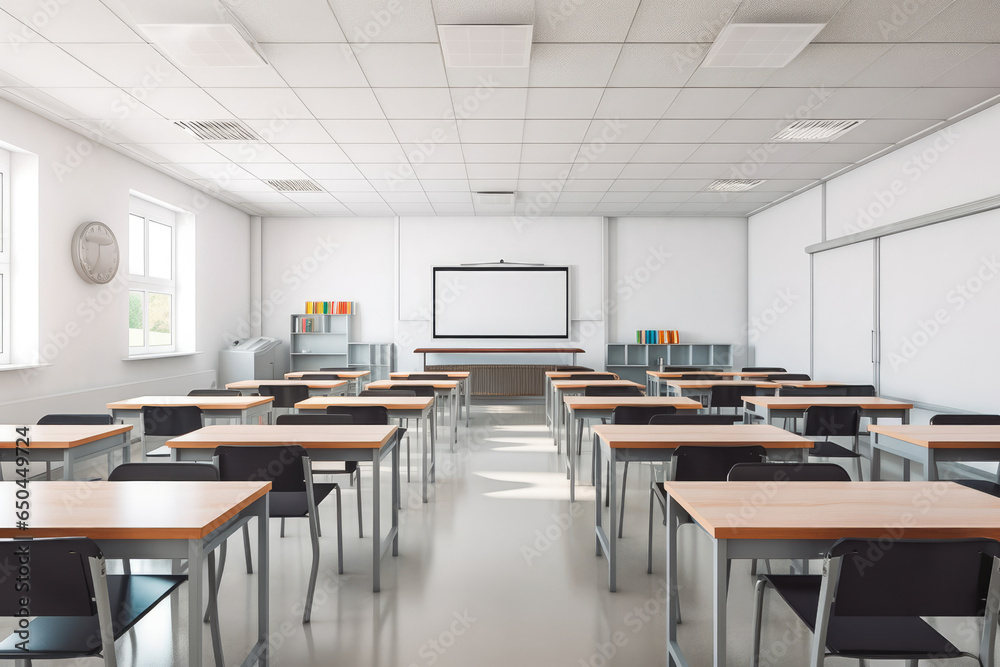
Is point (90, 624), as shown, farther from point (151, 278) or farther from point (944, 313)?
point (151, 278)

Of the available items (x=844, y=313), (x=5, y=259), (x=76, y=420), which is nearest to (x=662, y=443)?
(x=76, y=420)

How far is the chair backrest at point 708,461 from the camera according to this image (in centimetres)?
251

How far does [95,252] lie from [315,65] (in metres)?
3.29

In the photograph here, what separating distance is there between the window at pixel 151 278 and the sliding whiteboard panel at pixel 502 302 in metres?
3.92

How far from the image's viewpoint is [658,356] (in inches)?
385

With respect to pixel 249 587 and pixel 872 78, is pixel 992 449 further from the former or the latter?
pixel 249 587

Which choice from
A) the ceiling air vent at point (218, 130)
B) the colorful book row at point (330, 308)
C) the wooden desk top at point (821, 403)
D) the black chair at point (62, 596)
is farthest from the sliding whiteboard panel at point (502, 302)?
the black chair at point (62, 596)

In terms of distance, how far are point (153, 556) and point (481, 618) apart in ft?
4.46

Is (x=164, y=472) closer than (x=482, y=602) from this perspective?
Yes

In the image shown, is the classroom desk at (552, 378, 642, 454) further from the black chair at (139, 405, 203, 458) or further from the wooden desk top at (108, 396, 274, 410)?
the black chair at (139, 405, 203, 458)

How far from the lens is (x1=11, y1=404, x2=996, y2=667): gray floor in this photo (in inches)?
83.7

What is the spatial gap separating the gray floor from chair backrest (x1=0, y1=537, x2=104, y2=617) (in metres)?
0.86

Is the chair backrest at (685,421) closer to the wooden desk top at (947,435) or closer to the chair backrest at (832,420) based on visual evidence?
the wooden desk top at (947,435)

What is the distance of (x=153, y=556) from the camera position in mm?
A: 1523
